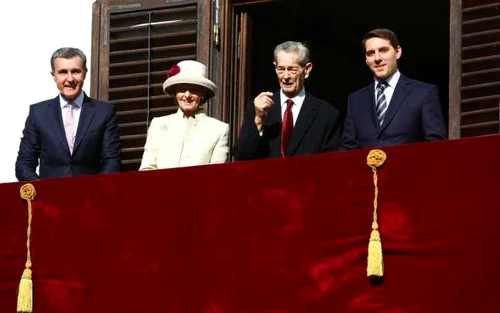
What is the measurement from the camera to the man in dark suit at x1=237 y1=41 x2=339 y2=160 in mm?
11242

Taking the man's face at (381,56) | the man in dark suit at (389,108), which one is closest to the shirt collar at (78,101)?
the man in dark suit at (389,108)

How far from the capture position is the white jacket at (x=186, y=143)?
11.5 m

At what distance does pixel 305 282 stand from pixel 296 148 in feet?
3.00

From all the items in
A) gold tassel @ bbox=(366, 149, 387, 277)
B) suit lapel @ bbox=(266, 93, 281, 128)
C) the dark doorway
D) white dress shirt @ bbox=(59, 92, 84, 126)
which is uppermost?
the dark doorway

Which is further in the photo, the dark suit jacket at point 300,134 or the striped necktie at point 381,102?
the dark suit jacket at point 300,134

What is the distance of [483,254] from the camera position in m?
10.1

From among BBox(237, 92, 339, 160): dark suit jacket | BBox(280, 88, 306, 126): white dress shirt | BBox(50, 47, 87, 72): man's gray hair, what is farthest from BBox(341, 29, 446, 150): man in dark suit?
BBox(50, 47, 87, 72): man's gray hair

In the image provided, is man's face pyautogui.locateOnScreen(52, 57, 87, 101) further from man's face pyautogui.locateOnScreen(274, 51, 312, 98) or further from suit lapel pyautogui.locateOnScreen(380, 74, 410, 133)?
suit lapel pyautogui.locateOnScreen(380, 74, 410, 133)

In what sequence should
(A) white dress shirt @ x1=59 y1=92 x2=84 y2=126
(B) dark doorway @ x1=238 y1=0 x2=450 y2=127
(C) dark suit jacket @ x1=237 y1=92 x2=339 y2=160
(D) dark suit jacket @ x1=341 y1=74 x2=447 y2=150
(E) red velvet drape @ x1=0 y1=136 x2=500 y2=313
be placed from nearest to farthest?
(E) red velvet drape @ x1=0 y1=136 x2=500 y2=313 < (D) dark suit jacket @ x1=341 y1=74 x2=447 y2=150 < (C) dark suit jacket @ x1=237 y1=92 x2=339 y2=160 < (A) white dress shirt @ x1=59 y1=92 x2=84 y2=126 < (B) dark doorway @ x1=238 y1=0 x2=450 y2=127

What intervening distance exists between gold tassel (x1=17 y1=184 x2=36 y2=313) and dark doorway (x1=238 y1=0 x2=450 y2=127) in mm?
2379

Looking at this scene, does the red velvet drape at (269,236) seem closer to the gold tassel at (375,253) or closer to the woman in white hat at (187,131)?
the gold tassel at (375,253)

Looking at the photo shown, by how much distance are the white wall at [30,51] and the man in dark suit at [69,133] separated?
0.75m

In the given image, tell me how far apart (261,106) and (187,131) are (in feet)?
2.00

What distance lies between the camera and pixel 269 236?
10.8 metres
